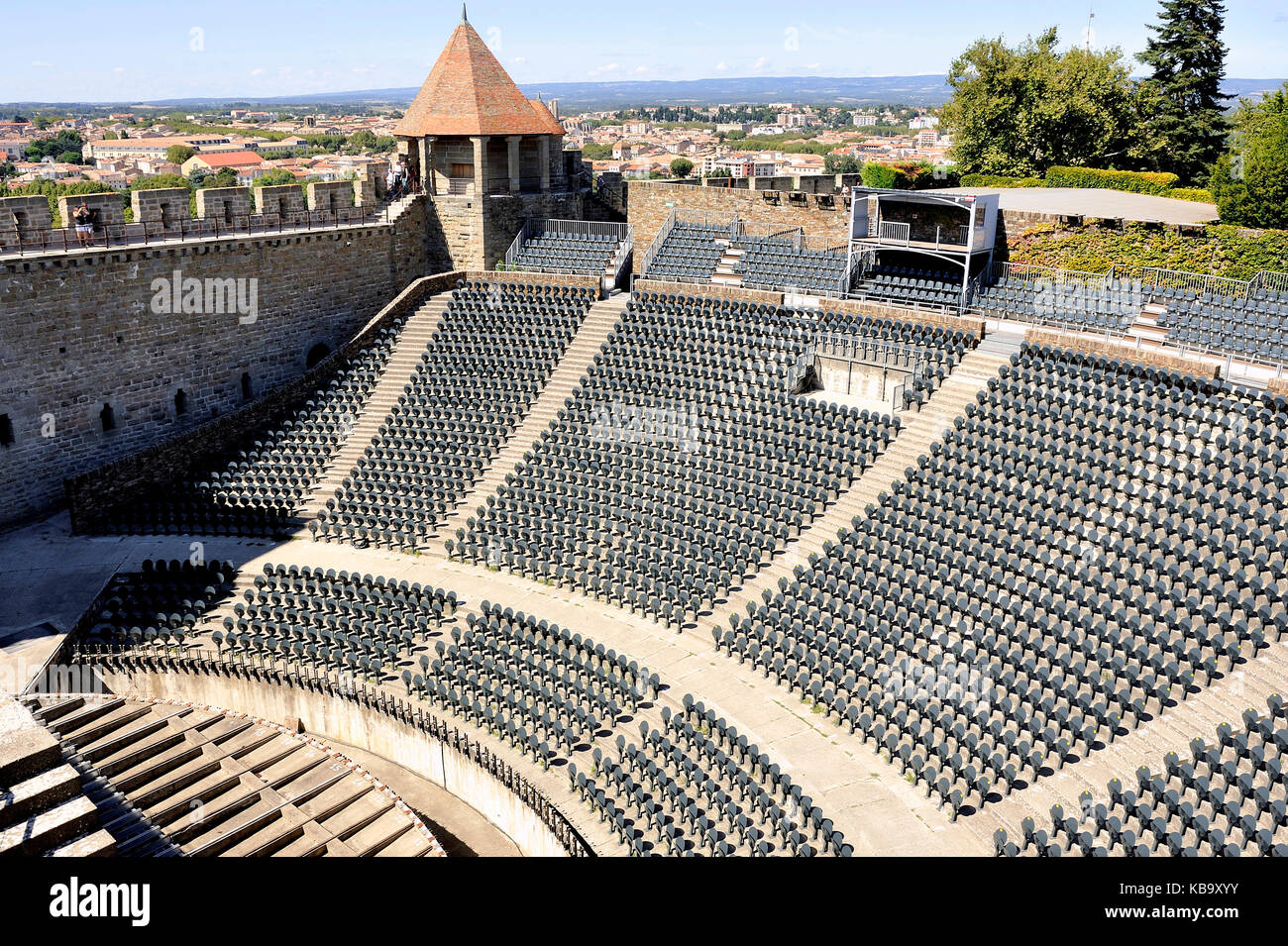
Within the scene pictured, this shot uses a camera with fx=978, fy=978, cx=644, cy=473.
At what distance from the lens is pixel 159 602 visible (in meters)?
22.7

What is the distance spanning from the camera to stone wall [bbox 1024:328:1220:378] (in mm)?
21922

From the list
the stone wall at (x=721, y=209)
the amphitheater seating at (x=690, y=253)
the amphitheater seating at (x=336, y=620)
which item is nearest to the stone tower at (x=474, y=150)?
the stone wall at (x=721, y=209)

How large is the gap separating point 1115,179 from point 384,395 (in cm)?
2855

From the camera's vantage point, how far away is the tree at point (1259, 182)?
1115 inches

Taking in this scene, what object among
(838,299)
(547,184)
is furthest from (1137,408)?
(547,184)

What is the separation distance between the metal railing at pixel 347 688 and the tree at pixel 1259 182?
2655 centimetres

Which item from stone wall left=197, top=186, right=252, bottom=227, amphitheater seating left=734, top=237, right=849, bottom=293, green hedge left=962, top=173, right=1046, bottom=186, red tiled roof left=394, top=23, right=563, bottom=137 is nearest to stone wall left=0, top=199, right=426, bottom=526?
stone wall left=197, top=186, right=252, bottom=227

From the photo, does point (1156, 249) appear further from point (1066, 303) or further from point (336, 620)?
point (336, 620)

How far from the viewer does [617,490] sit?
2470 centimetres

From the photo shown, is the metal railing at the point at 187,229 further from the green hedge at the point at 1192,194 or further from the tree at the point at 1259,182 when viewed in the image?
the green hedge at the point at 1192,194

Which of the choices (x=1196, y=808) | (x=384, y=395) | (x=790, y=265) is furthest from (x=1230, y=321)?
(x=384, y=395)

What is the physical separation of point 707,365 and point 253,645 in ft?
46.3
